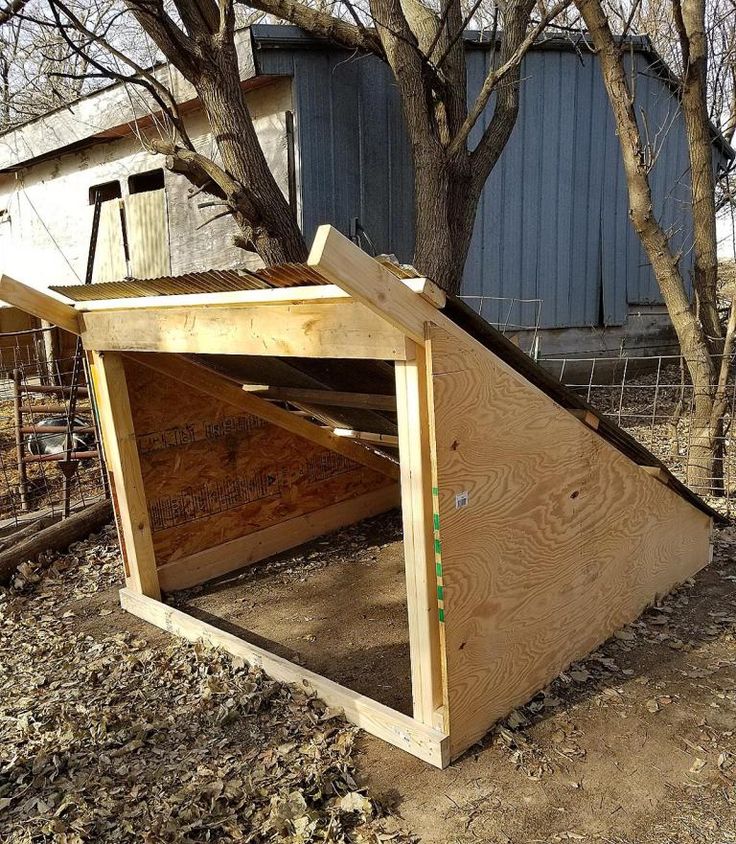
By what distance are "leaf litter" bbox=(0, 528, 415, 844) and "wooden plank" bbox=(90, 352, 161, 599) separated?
411mm

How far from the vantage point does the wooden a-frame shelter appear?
107 inches

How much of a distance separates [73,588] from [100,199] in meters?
7.18

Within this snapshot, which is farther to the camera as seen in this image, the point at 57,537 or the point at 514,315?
the point at 514,315

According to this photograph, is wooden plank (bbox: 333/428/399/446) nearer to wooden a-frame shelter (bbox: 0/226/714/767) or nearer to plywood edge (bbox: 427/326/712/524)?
wooden a-frame shelter (bbox: 0/226/714/767)

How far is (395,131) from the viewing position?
26.4 ft

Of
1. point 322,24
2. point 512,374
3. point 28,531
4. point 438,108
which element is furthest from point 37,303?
point 438,108

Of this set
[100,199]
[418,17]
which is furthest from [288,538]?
[100,199]

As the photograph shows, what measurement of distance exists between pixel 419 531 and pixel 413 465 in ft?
0.93

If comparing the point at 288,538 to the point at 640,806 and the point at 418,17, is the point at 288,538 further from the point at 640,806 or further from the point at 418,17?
the point at 418,17

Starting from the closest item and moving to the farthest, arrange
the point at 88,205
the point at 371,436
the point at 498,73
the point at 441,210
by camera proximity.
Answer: the point at 371,436 < the point at 498,73 < the point at 441,210 < the point at 88,205

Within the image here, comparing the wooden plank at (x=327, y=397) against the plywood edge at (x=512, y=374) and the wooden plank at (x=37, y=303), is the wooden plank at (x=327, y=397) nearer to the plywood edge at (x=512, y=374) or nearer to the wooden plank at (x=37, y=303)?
the plywood edge at (x=512, y=374)

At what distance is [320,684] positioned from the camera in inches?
134

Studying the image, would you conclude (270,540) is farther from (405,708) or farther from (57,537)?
(405,708)

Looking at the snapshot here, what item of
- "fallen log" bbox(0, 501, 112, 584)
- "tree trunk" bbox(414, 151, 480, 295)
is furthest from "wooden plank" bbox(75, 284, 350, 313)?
"tree trunk" bbox(414, 151, 480, 295)
